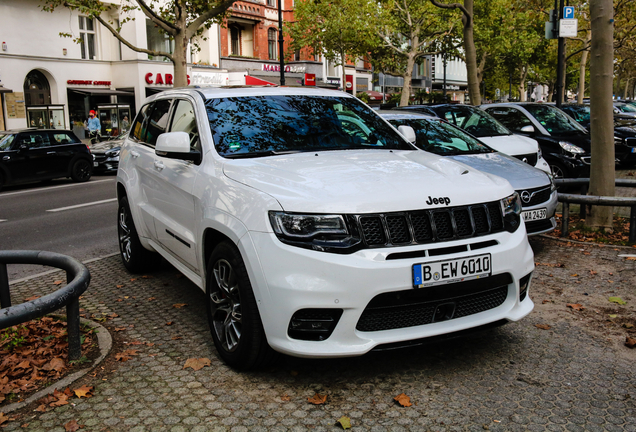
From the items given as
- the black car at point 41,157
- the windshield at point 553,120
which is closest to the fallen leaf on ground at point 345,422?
the windshield at point 553,120

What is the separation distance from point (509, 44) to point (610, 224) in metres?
50.3

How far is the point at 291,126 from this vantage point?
5008 millimetres

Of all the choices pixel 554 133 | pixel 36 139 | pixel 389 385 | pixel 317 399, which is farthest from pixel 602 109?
pixel 36 139

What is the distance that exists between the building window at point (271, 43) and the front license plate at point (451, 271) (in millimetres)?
46996

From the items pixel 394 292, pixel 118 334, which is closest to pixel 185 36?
pixel 118 334

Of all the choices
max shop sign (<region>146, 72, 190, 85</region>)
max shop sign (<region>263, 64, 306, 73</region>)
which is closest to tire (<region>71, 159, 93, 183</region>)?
max shop sign (<region>146, 72, 190, 85</region>)

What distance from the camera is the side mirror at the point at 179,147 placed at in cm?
459

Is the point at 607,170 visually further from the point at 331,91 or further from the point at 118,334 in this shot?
the point at 118,334

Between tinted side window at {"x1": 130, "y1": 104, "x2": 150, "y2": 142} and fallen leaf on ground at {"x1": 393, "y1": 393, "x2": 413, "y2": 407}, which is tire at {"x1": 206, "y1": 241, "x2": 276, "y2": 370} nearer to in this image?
fallen leaf on ground at {"x1": 393, "y1": 393, "x2": 413, "y2": 407}

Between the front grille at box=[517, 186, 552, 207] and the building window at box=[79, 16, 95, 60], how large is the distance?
32573 millimetres

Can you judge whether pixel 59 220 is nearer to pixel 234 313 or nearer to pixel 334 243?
pixel 234 313

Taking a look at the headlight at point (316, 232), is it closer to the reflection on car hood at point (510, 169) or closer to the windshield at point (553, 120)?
the reflection on car hood at point (510, 169)

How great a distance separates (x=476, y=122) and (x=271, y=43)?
4019 cm

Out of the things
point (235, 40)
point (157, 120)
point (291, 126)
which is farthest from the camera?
point (235, 40)
